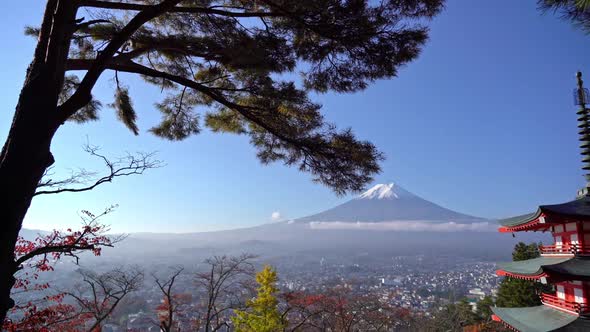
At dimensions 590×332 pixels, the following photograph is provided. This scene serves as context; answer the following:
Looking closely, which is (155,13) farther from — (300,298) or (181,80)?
(300,298)

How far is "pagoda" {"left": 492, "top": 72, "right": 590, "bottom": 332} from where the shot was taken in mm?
4914

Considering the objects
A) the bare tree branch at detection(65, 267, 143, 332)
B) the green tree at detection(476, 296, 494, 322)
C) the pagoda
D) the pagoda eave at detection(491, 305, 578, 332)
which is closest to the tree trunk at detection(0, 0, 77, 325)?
the bare tree branch at detection(65, 267, 143, 332)

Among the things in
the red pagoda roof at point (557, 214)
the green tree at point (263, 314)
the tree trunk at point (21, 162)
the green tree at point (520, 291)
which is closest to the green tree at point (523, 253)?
the green tree at point (520, 291)

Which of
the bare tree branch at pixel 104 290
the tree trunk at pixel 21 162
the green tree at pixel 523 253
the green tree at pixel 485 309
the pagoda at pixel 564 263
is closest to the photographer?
the tree trunk at pixel 21 162

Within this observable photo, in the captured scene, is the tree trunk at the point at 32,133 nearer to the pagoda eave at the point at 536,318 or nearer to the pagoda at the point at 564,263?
the pagoda at the point at 564,263

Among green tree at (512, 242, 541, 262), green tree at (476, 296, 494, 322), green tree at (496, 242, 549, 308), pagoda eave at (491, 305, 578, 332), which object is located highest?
green tree at (512, 242, 541, 262)

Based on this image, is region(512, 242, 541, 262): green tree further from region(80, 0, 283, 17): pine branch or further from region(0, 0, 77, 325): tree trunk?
→ region(0, 0, 77, 325): tree trunk

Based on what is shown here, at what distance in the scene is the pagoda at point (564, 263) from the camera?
491cm

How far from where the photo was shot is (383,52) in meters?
3.24

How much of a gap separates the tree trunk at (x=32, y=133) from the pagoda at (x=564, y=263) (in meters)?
5.93

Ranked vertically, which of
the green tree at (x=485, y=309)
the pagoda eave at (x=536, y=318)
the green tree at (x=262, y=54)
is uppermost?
the green tree at (x=262, y=54)

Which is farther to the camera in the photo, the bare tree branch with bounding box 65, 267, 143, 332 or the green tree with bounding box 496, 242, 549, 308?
the green tree with bounding box 496, 242, 549, 308

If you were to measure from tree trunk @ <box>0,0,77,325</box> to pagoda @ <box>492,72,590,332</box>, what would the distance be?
5932 mm

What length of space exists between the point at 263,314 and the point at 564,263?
6.20m
